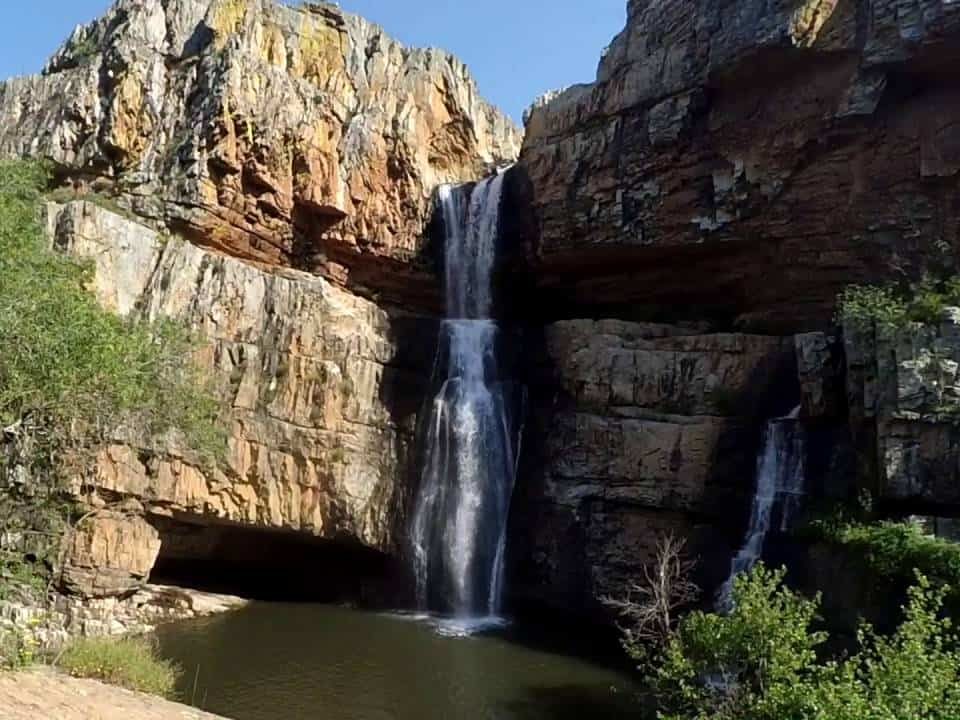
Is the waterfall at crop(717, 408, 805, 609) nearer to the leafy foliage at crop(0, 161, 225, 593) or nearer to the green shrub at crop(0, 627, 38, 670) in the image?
the leafy foliage at crop(0, 161, 225, 593)

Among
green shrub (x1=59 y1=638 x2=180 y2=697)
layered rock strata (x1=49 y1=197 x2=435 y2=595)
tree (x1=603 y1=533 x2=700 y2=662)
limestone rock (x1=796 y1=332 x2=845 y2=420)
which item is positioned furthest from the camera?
layered rock strata (x1=49 y1=197 x2=435 y2=595)

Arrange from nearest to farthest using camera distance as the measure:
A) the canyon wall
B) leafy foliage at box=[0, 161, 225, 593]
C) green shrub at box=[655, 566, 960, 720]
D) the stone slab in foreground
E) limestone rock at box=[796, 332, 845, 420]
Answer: green shrub at box=[655, 566, 960, 720] < the stone slab in foreground < leafy foliage at box=[0, 161, 225, 593] < limestone rock at box=[796, 332, 845, 420] < the canyon wall

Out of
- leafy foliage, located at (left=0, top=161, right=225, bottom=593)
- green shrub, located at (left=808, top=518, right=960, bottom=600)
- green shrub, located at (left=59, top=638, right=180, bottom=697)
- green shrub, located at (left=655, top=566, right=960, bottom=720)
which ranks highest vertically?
leafy foliage, located at (left=0, top=161, right=225, bottom=593)

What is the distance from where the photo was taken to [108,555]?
71.1 ft

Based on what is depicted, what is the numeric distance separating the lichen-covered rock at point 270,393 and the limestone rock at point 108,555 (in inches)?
33.7

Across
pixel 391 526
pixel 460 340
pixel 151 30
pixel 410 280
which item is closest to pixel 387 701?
pixel 391 526

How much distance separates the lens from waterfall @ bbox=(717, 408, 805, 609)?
65.7 ft

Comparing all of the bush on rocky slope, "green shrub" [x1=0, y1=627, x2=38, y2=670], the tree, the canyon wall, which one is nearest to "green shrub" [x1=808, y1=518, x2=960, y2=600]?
the bush on rocky slope

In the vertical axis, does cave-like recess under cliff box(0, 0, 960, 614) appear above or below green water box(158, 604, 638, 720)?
above

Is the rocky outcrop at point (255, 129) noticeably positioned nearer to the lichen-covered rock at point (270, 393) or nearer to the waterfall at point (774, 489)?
the lichen-covered rock at point (270, 393)

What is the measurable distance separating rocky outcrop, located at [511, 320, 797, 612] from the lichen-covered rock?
15.6ft

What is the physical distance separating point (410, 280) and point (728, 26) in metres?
13.7

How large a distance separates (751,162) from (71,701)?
22053 millimetres

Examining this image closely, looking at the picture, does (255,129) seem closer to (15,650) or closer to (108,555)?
(108,555)
